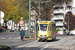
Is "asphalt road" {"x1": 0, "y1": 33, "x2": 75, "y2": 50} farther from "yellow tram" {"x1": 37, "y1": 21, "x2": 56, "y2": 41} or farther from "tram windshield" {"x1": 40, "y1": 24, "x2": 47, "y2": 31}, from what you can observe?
"tram windshield" {"x1": 40, "y1": 24, "x2": 47, "y2": 31}

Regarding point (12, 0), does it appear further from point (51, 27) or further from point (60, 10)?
point (60, 10)

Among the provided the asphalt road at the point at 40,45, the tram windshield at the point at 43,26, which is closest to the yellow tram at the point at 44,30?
the tram windshield at the point at 43,26

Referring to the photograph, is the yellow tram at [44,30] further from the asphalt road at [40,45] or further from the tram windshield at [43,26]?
the asphalt road at [40,45]

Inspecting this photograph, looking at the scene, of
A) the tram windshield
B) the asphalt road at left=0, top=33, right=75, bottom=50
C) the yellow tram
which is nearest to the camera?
the asphalt road at left=0, top=33, right=75, bottom=50

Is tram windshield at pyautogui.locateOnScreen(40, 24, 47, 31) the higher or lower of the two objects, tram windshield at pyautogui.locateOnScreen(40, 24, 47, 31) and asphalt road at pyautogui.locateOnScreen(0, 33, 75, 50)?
the higher

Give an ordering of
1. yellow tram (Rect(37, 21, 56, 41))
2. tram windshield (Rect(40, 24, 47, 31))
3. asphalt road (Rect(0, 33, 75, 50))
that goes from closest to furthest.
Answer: asphalt road (Rect(0, 33, 75, 50)), yellow tram (Rect(37, 21, 56, 41)), tram windshield (Rect(40, 24, 47, 31))

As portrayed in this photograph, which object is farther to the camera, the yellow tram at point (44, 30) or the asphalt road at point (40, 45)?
the yellow tram at point (44, 30)

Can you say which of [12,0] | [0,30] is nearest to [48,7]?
[12,0]

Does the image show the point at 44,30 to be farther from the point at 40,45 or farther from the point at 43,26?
the point at 40,45

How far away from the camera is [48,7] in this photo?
48.0 meters

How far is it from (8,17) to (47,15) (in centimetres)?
3941

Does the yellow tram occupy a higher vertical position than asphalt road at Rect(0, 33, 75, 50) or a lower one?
higher

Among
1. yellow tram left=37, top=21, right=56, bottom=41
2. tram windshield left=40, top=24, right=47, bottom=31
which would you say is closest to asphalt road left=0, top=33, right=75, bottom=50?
yellow tram left=37, top=21, right=56, bottom=41

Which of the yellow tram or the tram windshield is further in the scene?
the tram windshield
